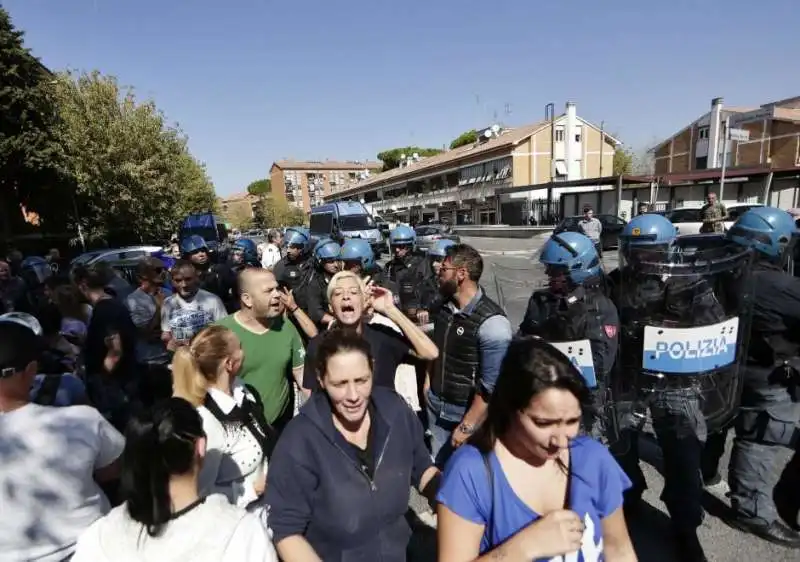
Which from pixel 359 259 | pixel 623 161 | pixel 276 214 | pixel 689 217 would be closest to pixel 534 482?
pixel 359 259

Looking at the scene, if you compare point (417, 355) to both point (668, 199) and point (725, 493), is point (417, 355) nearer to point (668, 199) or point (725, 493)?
point (725, 493)

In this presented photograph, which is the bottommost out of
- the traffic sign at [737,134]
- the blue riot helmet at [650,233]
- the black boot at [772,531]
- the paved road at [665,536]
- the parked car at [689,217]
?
the paved road at [665,536]

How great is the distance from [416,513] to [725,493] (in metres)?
2.16

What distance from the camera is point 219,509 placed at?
1.41 metres

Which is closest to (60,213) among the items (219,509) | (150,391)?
(150,391)

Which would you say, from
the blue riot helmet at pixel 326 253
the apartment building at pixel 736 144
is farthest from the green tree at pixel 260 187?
the blue riot helmet at pixel 326 253

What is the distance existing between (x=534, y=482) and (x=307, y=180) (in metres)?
114

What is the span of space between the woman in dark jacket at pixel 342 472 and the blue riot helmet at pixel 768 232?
2.51m

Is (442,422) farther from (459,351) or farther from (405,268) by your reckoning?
(405,268)

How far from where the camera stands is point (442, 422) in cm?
295

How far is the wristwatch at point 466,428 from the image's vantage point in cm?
259

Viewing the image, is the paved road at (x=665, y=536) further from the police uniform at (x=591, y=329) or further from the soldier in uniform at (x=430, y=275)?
the soldier in uniform at (x=430, y=275)

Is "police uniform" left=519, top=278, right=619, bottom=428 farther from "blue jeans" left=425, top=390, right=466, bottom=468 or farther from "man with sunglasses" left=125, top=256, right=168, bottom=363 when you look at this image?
"man with sunglasses" left=125, top=256, right=168, bottom=363

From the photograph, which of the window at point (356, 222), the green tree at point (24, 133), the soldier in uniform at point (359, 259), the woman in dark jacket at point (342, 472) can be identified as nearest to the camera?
the woman in dark jacket at point (342, 472)
